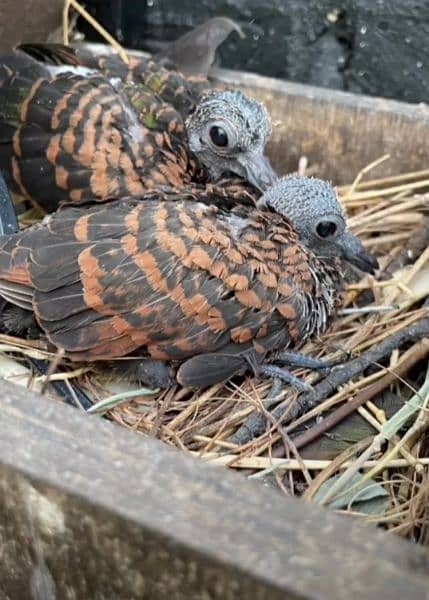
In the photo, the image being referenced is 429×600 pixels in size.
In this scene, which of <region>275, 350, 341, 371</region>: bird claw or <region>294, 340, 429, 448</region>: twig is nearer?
<region>294, 340, 429, 448</region>: twig

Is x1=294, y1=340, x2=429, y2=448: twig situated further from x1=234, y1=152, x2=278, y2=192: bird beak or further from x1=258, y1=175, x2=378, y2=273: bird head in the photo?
x1=234, y1=152, x2=278, y2=192: bird beak

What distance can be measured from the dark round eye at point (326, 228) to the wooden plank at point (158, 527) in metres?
1.00

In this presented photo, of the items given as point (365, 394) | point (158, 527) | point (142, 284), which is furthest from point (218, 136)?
point (158, 527)

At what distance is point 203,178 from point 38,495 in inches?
51.9

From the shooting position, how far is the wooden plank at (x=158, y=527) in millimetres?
994

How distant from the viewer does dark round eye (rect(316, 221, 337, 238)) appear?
2.05 metres

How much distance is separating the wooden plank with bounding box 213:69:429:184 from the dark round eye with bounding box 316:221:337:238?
0.46 meters

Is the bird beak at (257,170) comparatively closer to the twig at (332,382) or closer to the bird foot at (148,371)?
the twig at (332,382)

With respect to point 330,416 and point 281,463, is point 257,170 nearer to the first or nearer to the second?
point 330,416

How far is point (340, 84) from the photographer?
2.93 metres

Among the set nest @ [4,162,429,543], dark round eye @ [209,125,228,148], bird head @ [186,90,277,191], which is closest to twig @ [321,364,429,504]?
nest @ [4,162,429,543]

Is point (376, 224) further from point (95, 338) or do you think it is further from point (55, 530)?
point (55, 530)

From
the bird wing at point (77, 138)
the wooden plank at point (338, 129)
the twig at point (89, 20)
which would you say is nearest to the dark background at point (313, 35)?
the twig at point (89, 20)

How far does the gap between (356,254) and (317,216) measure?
0.14 metres
